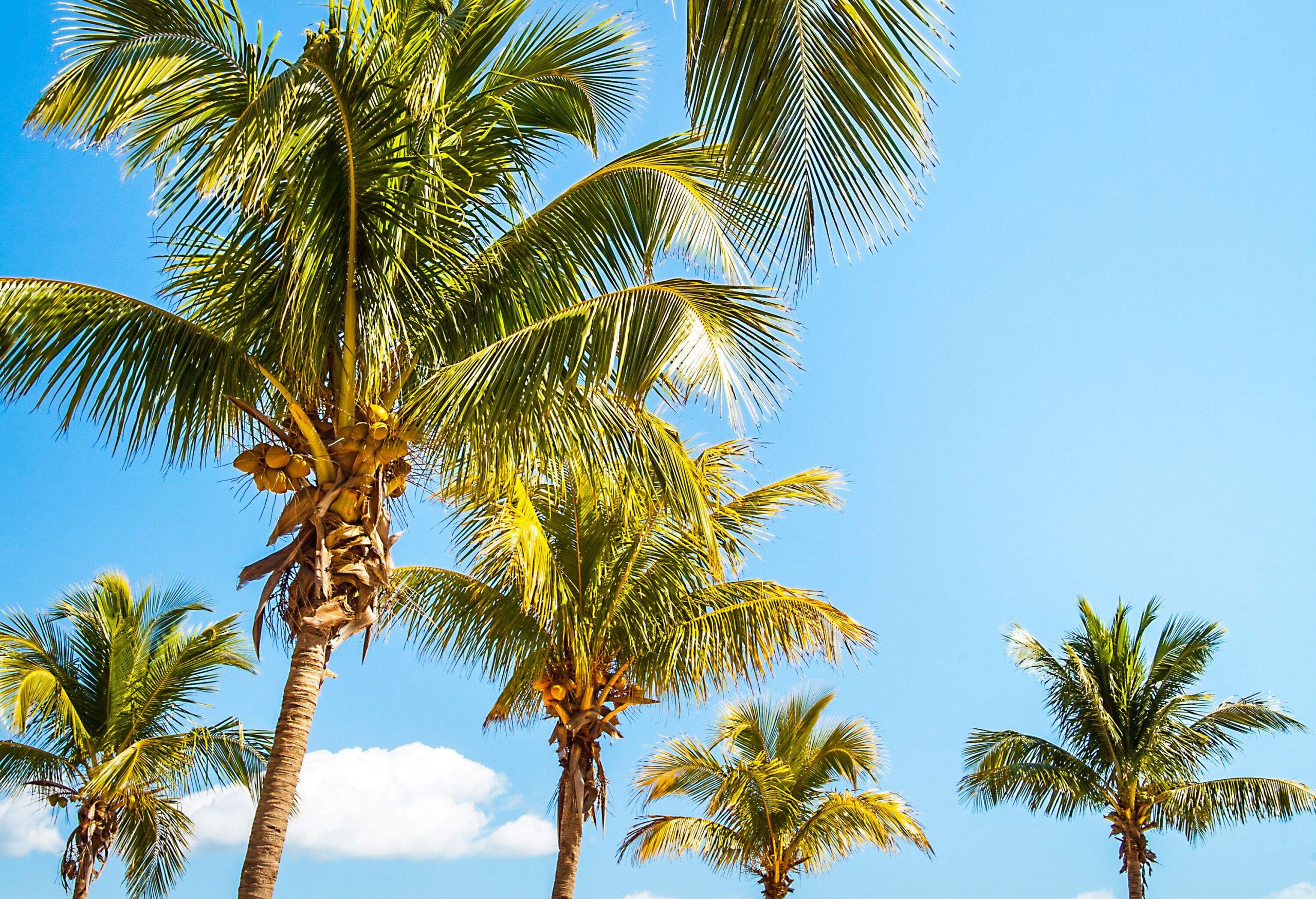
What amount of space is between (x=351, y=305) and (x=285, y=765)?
2.67 metres

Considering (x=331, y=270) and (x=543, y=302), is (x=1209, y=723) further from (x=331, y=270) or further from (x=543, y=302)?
(x=331, y=270)

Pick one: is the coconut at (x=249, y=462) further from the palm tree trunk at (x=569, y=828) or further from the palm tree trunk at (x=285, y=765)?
the palm tree trunk at (x=569, y=828)

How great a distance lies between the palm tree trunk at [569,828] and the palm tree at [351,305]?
406 centimetres

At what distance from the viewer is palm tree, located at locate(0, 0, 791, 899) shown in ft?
19.4

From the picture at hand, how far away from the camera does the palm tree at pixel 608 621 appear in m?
9.95

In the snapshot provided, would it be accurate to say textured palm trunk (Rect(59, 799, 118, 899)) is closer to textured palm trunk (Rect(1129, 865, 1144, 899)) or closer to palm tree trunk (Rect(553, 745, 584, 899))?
palm tree trunk (Rect(553, 745, 584, 899))

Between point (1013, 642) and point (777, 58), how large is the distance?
17.0 m

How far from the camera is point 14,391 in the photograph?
624 cm

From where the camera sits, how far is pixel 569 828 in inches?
388

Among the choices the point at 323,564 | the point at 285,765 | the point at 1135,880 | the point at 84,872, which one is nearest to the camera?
the point at 285,765

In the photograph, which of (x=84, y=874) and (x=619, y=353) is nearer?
(x=619, y=353)

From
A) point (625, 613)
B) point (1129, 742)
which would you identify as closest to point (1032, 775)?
point (1129, 742)

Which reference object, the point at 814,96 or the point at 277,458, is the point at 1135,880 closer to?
the point at 277,458

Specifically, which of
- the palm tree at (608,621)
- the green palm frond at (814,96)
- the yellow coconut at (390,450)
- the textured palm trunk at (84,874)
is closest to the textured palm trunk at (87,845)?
the textured palm trunk at (84,874)
